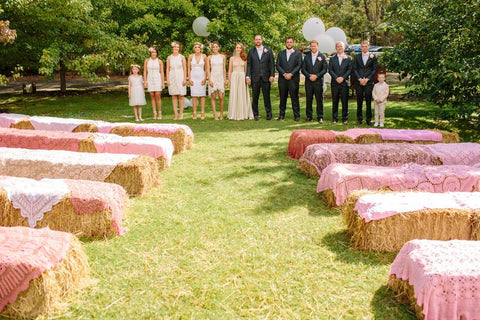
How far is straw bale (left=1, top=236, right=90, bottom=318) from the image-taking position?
10.0 ft

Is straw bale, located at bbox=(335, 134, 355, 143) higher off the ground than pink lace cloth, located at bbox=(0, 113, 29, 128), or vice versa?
pink lace cloth, located at bbox=(0, 113, 29, 128)

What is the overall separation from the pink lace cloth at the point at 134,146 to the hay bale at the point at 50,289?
3.45 m

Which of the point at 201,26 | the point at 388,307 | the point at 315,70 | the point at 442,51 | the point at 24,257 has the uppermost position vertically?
the point at 201,26

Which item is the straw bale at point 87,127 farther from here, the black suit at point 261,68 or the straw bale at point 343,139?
the black suit at point 261,68

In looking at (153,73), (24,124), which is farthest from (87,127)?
(153,73)

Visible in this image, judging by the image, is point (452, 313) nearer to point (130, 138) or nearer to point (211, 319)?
point (211, 319)

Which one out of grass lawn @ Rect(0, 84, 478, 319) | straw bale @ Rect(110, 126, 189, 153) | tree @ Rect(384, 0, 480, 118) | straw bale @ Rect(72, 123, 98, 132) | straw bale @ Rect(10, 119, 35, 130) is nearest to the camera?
grass lawn @ Rect(0, 84, 478, 319)

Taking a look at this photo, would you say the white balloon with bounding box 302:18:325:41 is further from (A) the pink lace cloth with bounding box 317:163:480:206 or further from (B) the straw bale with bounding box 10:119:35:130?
(A) the pink lace cloth with bounding box 317:163:480:206

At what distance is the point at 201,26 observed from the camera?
16.3m

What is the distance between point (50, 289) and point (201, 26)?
1447 centimetres

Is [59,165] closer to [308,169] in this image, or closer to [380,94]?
[308,169]

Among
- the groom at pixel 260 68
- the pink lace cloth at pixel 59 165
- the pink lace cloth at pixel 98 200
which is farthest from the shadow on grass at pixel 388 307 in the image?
the groom at pixel 260 68

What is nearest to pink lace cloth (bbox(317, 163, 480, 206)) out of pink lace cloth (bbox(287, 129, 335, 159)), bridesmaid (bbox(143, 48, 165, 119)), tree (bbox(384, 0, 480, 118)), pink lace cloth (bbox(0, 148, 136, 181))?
pink lace cloth (bbox(287, 129, 335, 159))

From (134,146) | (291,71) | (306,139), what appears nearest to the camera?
(134,146)
